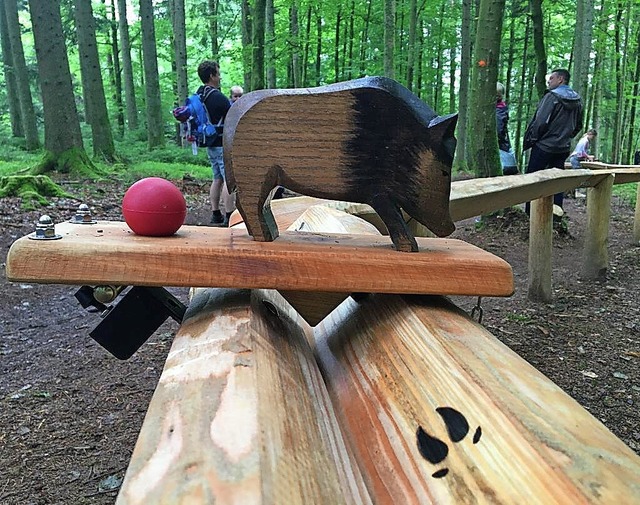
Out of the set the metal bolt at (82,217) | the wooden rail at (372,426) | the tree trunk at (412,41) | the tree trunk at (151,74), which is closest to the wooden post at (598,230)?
the wooden rail at (372,426)

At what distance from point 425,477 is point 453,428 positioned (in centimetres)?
10

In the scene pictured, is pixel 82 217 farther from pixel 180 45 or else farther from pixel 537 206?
pixel 180 45

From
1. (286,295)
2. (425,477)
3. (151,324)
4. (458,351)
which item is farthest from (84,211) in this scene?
(425,477)

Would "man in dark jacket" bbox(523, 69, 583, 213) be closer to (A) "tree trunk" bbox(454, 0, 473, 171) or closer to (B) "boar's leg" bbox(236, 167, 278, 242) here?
(B) "boar's leg" bbox(236, 167, 278, 242)

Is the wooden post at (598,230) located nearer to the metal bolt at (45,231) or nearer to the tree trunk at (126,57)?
the metal bolt at (45,231)

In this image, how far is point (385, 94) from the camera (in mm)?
1465

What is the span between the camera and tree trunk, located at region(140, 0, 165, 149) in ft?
47.3

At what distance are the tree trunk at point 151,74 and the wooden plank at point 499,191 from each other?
498 inches

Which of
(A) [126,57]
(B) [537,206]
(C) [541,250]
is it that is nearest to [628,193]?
(B) [537,206]

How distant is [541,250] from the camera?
4.83 m

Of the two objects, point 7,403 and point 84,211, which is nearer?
point 84,211

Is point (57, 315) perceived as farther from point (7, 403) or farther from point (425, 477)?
point (425, 477)

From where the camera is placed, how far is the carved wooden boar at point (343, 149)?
149 cm

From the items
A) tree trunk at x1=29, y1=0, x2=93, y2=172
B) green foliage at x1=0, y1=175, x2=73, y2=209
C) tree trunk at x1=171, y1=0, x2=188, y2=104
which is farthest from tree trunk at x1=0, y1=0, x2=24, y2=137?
green foliage at x1=0, y1=175, x2=73, y2=209
